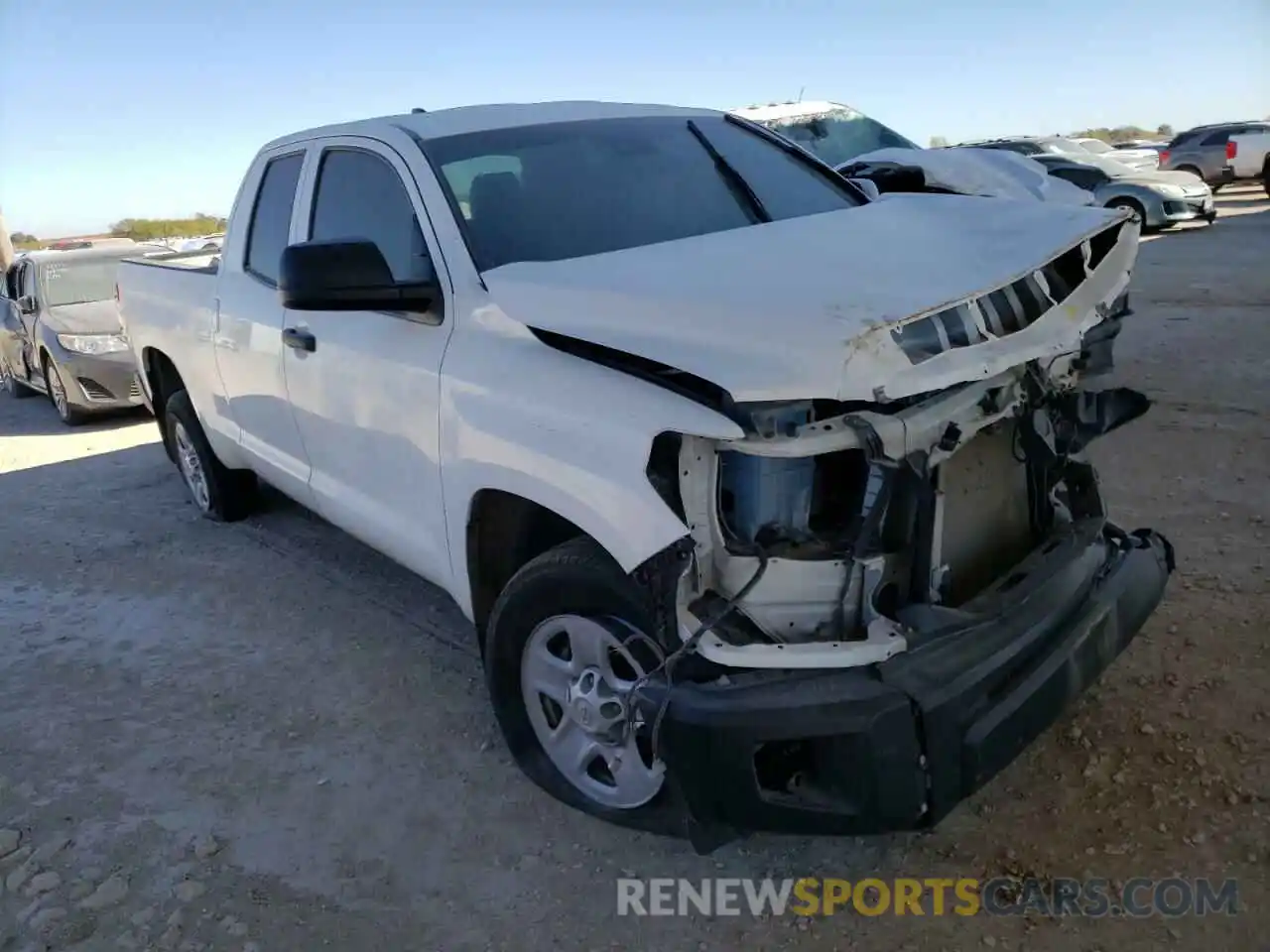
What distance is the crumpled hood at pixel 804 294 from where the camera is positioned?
7.13ft

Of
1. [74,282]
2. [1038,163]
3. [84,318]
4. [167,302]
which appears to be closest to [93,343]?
[84,318]

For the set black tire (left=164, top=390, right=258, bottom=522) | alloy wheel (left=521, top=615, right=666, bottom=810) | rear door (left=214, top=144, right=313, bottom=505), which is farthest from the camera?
black tire (left=164, top=390, right=258, bottom=522)

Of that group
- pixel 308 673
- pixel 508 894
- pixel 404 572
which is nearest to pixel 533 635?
pixel 508 894

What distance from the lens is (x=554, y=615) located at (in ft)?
9.09

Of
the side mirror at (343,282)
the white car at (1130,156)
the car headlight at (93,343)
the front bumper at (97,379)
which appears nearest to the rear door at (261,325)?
the side mirror at (343,282)

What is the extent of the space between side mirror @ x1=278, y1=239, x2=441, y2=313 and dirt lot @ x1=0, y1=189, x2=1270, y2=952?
1448 millimetres

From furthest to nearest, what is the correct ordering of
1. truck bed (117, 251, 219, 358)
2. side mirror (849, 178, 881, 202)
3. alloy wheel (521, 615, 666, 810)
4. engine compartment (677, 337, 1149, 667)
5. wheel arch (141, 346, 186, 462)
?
1. wheel arch (141, 346, 186, 462)
2. truck bed (117, 251, 219, 358)
3. side mirror (849, 178, 881, 202)
4. alloy wheel (521, 615, 666, 810)
5. engine compartment (677, 337, 1149, 667)

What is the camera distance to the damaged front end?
7.19ft

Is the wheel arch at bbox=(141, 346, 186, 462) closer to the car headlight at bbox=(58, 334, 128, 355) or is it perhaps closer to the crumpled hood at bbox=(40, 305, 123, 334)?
the car headlight at bbox=(58, 334, 128, 355)

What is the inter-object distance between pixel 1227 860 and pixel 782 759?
46.7 inches

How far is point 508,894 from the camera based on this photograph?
2.70m

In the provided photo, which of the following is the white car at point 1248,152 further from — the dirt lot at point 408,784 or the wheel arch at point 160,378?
the wheel arch at point 160,378

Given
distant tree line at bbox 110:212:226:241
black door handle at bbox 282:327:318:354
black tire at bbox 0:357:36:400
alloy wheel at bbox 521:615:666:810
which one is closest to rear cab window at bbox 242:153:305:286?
black door handle at bbox 282:327:318:354

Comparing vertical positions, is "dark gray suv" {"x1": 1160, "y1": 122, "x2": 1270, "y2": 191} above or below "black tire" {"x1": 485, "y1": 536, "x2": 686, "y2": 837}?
above
